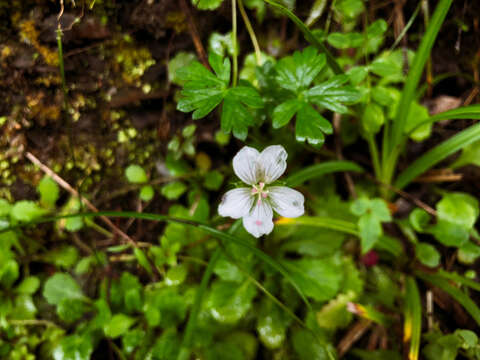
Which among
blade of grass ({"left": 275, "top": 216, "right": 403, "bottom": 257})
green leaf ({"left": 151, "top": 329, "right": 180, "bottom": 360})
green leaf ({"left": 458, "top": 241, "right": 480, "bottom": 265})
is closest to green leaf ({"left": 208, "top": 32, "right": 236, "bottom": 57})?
blade of grass ({"left": 275, "top": 216, "right": 403, "bottom": 257})

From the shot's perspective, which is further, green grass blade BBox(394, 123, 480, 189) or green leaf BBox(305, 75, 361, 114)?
green grass blade BBox(394, 123, 480, 189)

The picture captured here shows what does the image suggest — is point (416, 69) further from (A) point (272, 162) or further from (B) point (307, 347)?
(B) point (307, 347)

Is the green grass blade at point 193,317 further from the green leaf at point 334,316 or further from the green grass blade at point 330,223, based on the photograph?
the green leaf at point 334,316

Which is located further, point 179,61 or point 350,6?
point 179,61

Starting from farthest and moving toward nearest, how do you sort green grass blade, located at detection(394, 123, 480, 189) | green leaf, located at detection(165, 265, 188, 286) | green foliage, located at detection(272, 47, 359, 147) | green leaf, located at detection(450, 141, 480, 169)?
green leaf, located at detection(450, 141, 480, 169)
green leaf, located at detection(165, 265, 188, 286)
green grass blade, located at detection(394, 123, 480, 189)
green foliage, located at detection(272, 47, 359, 147)

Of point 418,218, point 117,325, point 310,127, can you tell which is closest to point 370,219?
point 418,218

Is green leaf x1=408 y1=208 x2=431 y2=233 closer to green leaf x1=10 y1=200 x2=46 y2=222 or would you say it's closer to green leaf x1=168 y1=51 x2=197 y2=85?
green leaf x1=168 y1=51 x2=197 y2=85

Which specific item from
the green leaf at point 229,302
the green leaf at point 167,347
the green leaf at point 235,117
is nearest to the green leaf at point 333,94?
the green leaf at point 235,117
